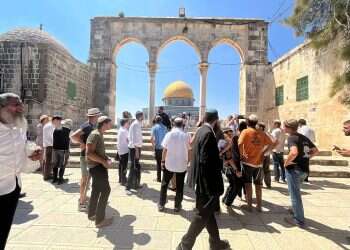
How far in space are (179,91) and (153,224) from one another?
42.4 meters

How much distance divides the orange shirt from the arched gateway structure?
34.9 ft

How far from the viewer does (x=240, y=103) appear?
648 inches

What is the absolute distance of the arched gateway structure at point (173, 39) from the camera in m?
15.2

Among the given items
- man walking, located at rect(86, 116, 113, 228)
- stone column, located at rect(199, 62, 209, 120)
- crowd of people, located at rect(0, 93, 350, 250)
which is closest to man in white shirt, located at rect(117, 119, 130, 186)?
crowd of people, located at rect(0, 93, 350, 250)

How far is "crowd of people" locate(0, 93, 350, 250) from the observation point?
2435 millimetres

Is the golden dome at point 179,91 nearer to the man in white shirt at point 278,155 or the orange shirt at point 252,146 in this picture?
the man in white shirt at point 278,155

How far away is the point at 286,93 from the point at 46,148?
11.0m

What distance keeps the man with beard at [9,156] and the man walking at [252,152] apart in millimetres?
3391

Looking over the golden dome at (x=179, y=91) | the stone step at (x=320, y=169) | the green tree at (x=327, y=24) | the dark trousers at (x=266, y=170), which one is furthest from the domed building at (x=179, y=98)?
the dark trousers at (x=266, y=170)

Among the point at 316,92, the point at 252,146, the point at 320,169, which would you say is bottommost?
the point at 320,169

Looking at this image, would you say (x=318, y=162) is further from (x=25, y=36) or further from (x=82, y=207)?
(x=25, y=36)

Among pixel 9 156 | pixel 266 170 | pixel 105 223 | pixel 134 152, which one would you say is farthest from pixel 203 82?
pixel 9 156

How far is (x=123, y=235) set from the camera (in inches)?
141

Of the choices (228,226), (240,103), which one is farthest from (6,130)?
(240,103)
